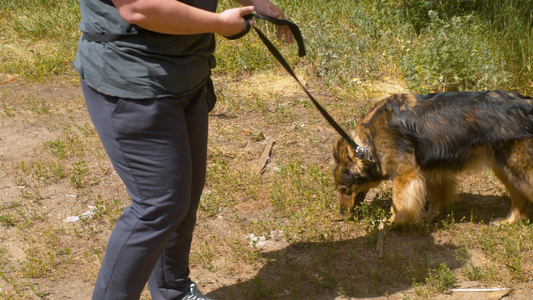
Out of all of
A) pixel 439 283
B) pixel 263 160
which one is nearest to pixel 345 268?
pixel 439 283

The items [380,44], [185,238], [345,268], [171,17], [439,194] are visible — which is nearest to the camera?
[171,17]

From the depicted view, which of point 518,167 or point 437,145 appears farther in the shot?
point 437,145

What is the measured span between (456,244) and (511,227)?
19.8 inches

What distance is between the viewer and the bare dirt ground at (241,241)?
412cm

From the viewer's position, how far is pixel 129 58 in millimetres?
2641

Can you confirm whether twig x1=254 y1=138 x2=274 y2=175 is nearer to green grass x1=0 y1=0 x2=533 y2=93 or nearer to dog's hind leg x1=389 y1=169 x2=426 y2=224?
dog's hind leg x1=389 y1=169 x2=426 y2=224

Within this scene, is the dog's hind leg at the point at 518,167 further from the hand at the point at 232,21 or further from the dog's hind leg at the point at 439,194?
the hand at the point at 232,21

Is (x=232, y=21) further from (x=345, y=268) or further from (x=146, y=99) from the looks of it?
(x=345, y=268)

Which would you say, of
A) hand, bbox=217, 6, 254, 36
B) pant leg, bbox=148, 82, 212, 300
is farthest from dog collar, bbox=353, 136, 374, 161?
hand, bbox=217, 6, 254, 36

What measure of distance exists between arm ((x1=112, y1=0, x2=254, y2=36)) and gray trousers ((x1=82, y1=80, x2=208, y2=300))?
407 millimetres

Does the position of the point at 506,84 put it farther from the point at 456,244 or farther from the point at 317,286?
the point at 317,286

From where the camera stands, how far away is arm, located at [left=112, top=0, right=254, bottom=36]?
7.83 ft

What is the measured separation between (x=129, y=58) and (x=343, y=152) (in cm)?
265

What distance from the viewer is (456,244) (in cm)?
454
